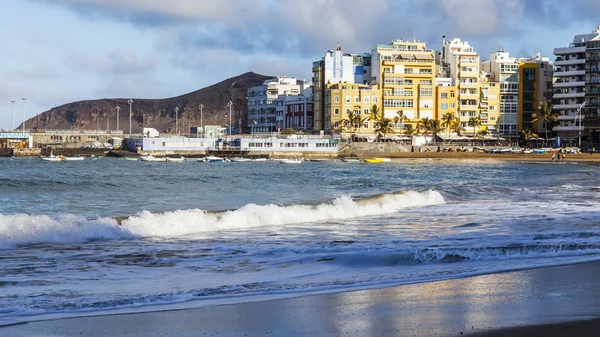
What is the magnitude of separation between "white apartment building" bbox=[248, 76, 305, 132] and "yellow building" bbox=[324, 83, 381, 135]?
22911mm

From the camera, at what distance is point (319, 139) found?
12488cm

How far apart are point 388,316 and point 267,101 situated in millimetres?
138811

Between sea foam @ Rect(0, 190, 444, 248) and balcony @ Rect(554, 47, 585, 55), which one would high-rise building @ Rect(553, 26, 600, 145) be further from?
sea foam @ Rect(0, 190, 444, 248)

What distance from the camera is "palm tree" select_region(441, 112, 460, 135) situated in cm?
12475

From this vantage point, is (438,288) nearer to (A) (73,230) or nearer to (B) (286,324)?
(B) (286,324)

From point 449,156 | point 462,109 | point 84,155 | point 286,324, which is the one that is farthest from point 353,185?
point 84,155

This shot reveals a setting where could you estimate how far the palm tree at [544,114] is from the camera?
127 metres

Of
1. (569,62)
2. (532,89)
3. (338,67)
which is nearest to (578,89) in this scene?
(569,62)

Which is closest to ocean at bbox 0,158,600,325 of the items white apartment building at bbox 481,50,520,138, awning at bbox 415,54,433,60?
awning at bbox 415,54,433,60

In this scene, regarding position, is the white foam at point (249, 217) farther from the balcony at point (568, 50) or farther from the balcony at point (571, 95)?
the balcony at point (568, 50)

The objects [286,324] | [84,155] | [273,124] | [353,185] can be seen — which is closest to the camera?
[286,324]

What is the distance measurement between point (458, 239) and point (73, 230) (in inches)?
398

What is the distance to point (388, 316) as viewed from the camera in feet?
36.1

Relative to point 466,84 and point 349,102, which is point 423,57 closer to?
point 466,84
